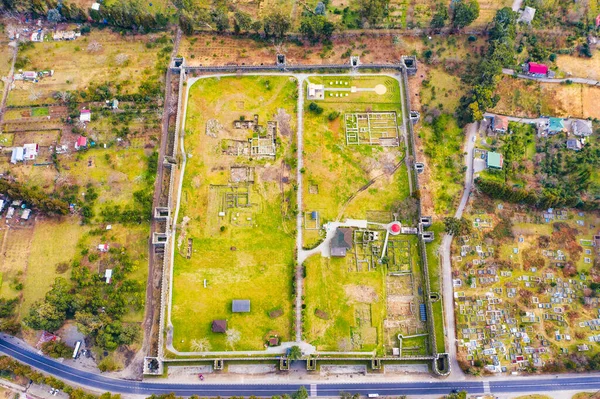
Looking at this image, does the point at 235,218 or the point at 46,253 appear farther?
the point at 235,218

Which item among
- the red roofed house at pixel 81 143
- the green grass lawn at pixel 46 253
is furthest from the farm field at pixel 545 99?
the green grass lawn at pixel 46 253

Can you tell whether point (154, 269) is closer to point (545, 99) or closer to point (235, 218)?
point (235, 218)

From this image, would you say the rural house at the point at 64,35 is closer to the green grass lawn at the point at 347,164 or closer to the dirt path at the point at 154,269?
the dirt path at the point at 154,269

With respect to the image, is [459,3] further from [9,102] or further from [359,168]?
[9,102]

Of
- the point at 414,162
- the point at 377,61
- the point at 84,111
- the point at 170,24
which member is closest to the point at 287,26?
the point at 377,61

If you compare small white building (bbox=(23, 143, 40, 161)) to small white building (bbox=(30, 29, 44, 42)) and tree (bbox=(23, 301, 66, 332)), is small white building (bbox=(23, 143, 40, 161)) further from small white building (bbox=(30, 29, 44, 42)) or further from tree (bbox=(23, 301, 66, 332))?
tree (bbox=(23, 301, 66, 332))

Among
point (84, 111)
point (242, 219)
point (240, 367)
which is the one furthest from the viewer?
point (84, 111)

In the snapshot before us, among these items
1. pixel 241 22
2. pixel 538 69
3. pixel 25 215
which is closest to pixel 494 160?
pixel 538 69
